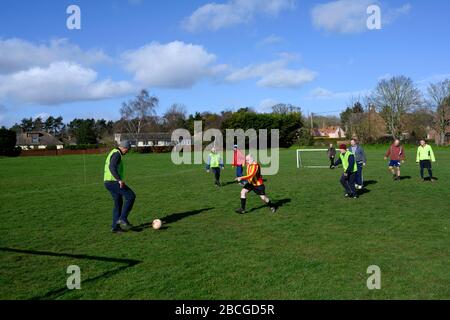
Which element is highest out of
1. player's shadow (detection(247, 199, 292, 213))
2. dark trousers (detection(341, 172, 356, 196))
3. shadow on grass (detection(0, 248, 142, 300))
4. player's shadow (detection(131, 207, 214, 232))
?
dark trousers (detection(341, 172, 356, 196))

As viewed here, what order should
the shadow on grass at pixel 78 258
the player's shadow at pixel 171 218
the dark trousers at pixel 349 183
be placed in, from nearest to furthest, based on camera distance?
the shadow on grass at pixel 78 258 < the player's shadow at pixel 171 218 < the dark trousers at pixel 349 183

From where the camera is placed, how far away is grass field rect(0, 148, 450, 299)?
218 inches

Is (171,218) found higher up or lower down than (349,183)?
lower down

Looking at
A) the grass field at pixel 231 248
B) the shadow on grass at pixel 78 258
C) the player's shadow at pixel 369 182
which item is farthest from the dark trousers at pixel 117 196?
the player's shadow at pixel 369 182

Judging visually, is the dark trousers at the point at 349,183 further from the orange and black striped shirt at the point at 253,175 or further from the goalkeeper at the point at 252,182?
the orange and black striped shirt at the point at 253,175

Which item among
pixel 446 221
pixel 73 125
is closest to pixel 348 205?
pixel 446 221

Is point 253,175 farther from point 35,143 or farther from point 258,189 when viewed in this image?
point 35,143

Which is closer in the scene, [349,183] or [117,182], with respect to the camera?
[117,182]

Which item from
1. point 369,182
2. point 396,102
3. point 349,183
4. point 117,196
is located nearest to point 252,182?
point 117,196

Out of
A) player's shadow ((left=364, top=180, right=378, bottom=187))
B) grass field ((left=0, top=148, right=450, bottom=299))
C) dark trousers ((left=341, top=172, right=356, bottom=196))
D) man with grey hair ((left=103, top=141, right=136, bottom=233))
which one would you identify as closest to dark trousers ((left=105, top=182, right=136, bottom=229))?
man with grey hair ((left=103, top=141, right=136, bottom=233))

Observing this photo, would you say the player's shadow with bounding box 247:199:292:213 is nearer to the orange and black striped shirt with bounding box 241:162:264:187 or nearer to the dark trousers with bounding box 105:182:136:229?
the orange and black striped shirt with bounding box 241:162:264:187

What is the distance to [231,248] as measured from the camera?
758cm

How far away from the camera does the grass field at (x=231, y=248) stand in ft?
18.1

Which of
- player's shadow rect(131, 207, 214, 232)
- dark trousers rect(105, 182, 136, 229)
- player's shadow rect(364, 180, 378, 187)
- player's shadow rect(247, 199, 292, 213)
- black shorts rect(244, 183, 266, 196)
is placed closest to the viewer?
dark trousers rect(105, 182, 136, 229)
